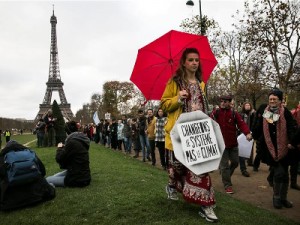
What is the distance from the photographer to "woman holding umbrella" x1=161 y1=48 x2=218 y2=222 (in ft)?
14.7

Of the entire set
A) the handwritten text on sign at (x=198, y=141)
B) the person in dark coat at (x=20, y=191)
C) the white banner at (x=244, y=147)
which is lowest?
the person in dark coat at (x=20, y=191)

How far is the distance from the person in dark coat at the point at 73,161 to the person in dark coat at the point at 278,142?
3.33 meters

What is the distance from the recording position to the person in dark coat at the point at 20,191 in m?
5.26

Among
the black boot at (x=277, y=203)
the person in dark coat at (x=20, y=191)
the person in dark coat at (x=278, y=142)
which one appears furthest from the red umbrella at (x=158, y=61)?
the black boot at (x=277, y=203)

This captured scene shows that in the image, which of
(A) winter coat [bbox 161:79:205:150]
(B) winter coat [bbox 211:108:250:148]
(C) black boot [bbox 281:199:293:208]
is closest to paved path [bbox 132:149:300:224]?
(C) black boot [bbox 281:199:293:208]

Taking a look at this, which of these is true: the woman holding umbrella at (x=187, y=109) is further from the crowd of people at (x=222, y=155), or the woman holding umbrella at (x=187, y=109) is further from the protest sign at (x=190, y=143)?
the protest sign at (x=190, y=143)

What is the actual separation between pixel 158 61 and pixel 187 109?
1.06 m

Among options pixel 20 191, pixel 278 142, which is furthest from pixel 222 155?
pixel 20 191

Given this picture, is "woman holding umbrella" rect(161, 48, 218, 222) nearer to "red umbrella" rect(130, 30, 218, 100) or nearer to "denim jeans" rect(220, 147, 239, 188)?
"red umbrella" rect(130, 30, 218, 100)

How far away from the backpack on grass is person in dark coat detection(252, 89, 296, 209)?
3.91 meters

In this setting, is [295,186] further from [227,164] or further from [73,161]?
[73,161]

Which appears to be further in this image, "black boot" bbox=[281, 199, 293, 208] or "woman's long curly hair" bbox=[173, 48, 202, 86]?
"black boot" bbox=[281, 199, 293, 208]

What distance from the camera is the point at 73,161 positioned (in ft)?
21.3

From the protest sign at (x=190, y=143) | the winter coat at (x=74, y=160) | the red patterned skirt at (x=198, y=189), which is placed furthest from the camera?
the winter coat at (x=74, y=160)
